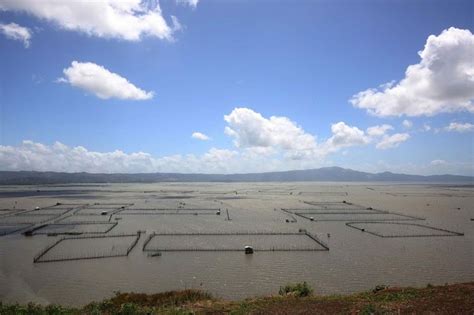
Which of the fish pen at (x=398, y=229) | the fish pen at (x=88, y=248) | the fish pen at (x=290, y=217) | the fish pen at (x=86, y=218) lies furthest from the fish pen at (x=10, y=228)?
the fish pen at (x=398, y=229)

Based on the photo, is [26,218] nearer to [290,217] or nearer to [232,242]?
[232,242]

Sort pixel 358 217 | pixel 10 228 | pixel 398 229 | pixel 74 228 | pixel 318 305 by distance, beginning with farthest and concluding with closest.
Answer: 1. pixel 358 217
2. pixel 74 228
3. pixel 398 229
4. pixel 10 228
5. pixel 318 305

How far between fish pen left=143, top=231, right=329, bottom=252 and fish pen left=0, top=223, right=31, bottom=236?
2107 centimetres

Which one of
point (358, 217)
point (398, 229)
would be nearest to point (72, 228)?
point (398, 229)

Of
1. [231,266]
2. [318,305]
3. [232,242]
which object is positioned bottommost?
[231,266]

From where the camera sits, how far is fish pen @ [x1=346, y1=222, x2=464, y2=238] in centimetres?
5053

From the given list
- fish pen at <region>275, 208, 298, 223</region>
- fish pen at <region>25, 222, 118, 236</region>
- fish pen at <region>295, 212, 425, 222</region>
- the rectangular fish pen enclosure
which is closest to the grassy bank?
fish pen at <region>25, 222, 118, 236</region>

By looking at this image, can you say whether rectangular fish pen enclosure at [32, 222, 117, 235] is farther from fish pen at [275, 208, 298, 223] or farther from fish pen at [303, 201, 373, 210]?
fish pen at [303, 201, 373, 210]

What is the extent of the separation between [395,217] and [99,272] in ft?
183

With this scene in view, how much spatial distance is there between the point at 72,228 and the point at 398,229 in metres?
48.9

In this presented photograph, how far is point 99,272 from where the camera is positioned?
1268 inches

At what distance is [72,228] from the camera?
2194 inches

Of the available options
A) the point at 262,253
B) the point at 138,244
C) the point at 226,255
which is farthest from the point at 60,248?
the point at 262,253

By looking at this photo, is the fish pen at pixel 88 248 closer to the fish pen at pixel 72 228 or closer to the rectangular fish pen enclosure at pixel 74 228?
the fish pen at pixel 72 228
